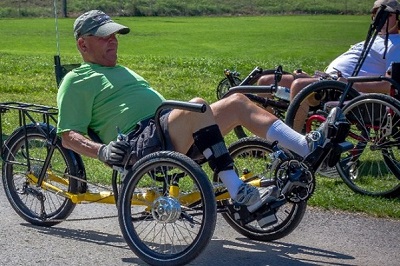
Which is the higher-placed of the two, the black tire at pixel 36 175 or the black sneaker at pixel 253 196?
the black sneaker at pixel 253 196

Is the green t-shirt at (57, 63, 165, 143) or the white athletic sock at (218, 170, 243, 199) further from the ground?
the green t-shirt at (57, 63, 165, 143)

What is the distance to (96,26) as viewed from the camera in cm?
635

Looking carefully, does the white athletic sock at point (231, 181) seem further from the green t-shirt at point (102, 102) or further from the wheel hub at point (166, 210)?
the green t-shirt at point (102, 102)

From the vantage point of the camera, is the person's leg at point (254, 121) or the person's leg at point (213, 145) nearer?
the person's leg at point (213, 145)

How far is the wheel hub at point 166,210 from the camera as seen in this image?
18.9 ft

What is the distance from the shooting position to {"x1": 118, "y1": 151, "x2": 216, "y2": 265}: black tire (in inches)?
218

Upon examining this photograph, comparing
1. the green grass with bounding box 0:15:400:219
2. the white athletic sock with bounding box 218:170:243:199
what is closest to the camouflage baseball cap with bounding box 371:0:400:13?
the green grass with bounding box 0:15:400:219

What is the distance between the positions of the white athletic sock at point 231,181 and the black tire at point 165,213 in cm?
17

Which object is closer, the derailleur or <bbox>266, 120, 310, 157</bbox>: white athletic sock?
the derailleur

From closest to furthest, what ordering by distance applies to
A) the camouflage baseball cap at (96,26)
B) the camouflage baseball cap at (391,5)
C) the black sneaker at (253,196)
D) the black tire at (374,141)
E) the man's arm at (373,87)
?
the black sneaker at (253,196) → the camouflage baseball cap at (96,26) → the black tire at (374,141) → the camouflage baseball cap at (391,5) → the man's arm at (373,87)

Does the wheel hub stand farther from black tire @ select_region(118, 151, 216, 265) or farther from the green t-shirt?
the green t-shirt

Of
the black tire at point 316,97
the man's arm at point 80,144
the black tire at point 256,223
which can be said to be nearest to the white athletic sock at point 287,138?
the black tire at point 256,223

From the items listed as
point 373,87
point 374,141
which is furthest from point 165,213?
point 373,87

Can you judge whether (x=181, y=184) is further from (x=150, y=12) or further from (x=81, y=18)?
(x=150, y=12)
